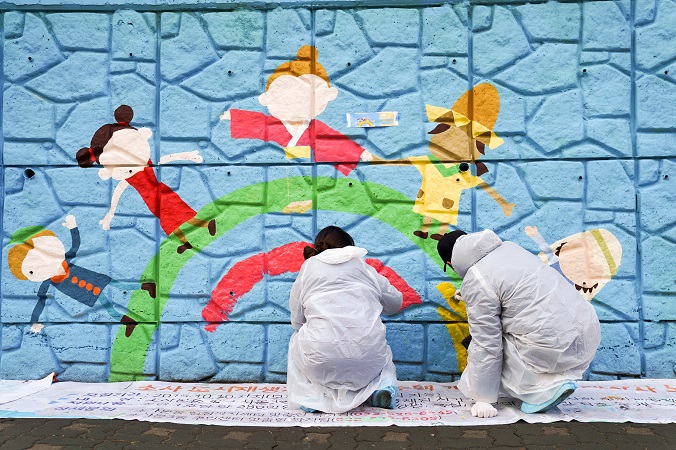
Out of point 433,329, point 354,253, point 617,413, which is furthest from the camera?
point 433,329

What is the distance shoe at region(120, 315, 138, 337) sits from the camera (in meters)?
4.04

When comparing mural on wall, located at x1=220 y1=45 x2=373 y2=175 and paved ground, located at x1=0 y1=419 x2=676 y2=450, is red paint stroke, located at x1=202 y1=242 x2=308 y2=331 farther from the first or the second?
paved ground, located at x1=0 y1=419 x2=676 y2=450

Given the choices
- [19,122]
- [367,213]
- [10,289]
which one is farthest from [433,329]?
[19,122]

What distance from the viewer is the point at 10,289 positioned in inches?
160

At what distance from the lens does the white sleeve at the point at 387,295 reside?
11.9 feet

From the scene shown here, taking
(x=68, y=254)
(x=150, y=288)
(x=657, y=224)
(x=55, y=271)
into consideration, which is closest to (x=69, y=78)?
(x=68, y=254)

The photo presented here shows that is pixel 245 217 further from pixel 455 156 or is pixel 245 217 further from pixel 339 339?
pixel 455 156

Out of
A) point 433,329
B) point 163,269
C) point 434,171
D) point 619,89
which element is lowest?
point 433,329

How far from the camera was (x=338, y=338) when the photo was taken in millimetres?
3322

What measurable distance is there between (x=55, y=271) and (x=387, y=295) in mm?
2116

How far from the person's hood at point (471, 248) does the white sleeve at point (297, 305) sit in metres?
0.85

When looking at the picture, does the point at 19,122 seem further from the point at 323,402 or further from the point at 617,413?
the point at 617,413

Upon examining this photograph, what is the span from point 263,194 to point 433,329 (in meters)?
1.35

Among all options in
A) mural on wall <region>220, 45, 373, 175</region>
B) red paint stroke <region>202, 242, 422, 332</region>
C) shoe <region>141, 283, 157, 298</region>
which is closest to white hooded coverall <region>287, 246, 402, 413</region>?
red paint stroke <region>202, 242, 422, 332</region>
